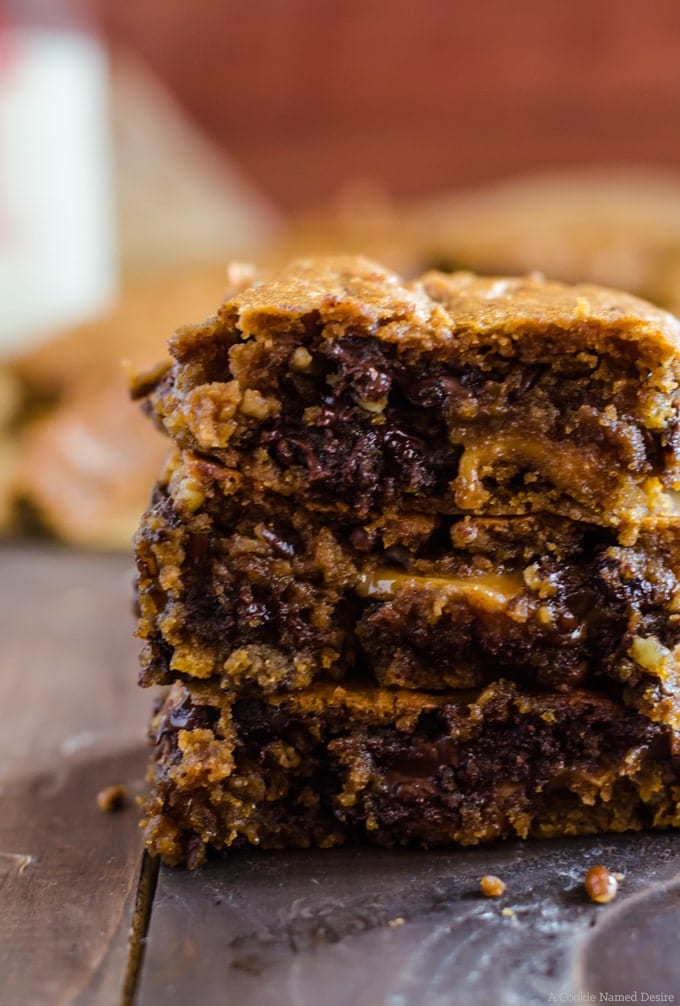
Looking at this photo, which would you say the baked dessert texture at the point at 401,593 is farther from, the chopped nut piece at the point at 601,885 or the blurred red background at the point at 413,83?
the blurred red background at the point at 413,83

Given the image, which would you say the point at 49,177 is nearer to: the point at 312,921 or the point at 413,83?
→ the point at 413,83

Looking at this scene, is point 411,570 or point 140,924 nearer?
point 140,924

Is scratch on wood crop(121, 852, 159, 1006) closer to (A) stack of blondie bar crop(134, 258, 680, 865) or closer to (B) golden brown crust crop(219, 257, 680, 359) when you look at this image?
(A) stack of blondie bar crop(134, 258, 680, 865)

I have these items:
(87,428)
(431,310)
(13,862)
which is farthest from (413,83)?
(13,862)

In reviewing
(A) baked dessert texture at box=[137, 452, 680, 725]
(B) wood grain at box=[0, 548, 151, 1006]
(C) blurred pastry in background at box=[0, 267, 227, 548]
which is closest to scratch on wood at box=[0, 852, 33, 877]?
(B) wood grain at box=[0, 548, 151, 1006]

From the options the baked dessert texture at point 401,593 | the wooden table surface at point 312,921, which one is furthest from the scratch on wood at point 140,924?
the baked dessert texture at point 401,593

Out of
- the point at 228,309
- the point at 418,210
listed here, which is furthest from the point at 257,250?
the point at 228,309

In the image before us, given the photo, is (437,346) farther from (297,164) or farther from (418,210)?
(297,164)
